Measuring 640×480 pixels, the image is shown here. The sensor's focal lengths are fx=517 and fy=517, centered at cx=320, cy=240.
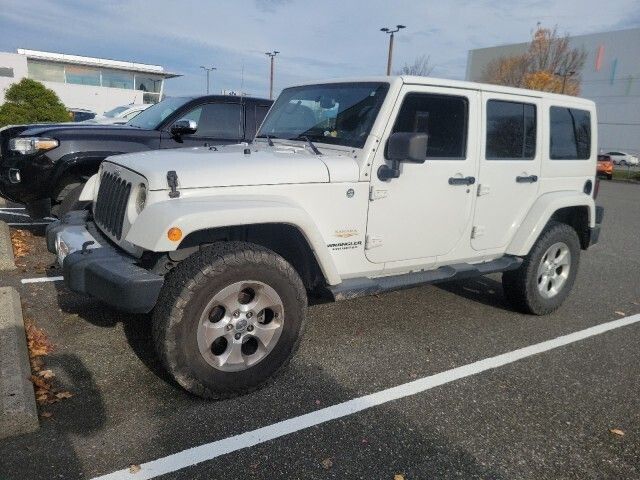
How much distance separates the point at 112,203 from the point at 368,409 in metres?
2.13

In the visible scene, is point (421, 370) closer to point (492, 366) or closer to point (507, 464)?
point (492, 366)

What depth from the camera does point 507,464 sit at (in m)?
2.68

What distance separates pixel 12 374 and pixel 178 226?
4.53 feet

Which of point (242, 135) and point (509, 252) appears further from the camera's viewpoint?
point (242, 135)

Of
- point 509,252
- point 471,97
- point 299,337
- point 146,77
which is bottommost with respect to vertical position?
point 299,337

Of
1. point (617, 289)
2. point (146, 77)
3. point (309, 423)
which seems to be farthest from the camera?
point (146, 77)

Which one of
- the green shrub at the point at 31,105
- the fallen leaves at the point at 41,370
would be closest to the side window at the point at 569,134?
the fallen leaves at the point at 41,370

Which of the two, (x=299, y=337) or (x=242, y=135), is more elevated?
(x=242, y=135)

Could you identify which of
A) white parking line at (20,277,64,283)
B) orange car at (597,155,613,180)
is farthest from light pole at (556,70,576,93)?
white parking line at (20,277,64,283)

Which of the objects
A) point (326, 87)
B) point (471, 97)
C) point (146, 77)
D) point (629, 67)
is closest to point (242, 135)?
point (326, 87)

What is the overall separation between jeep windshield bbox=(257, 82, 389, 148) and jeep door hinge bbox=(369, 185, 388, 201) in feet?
1.03

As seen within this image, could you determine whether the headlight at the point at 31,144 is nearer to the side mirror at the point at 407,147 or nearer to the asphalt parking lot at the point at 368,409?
the asphalt parking lot at the point at 368,409

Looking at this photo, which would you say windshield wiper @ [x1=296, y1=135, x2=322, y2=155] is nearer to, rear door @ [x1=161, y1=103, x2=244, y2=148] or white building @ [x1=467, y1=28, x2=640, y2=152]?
rear door @ [x1=161, y1=103, x2=244, y2=148]

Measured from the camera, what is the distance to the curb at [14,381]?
2.68 meters
